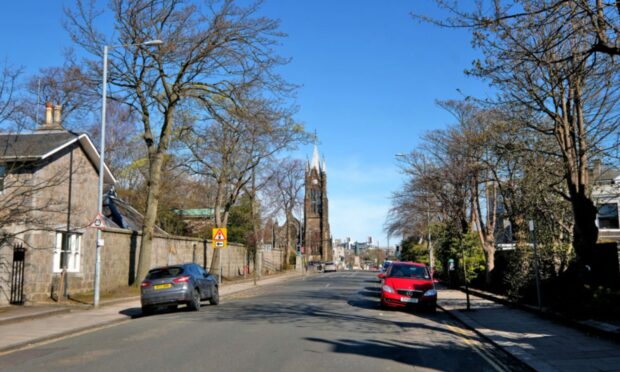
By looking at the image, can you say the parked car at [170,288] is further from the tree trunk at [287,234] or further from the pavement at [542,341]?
the tree trunk at [287,234]

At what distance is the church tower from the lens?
112 metres

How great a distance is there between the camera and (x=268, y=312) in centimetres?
1692

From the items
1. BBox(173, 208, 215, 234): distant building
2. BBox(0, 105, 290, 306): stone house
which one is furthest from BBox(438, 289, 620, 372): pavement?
BBox(173, 208, 215, 234): distant building

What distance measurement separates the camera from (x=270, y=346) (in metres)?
10.4

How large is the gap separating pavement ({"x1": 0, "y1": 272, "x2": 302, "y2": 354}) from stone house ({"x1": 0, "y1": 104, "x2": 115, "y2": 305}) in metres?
1.48

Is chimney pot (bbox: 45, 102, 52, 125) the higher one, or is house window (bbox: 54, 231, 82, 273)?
chimney pot (bbox: 45, 102, 52, 125)

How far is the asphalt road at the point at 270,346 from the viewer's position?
8852mm

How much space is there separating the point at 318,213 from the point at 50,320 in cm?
10083

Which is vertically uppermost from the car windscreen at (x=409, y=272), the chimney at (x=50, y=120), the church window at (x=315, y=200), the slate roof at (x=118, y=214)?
the church window at (x=315, y=200)

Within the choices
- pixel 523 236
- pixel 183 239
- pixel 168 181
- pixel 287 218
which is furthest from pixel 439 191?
pixel 287 218

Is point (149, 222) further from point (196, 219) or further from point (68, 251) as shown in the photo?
point (196, 219)

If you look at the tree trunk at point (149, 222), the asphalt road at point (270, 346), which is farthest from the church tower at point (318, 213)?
the asphalt road at point (270, 346)

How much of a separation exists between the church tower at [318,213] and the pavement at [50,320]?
9282 cm

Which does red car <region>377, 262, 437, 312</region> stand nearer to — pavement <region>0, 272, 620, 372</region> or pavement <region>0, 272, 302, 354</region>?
pavement <region>0, 272, 620, 372</region>
